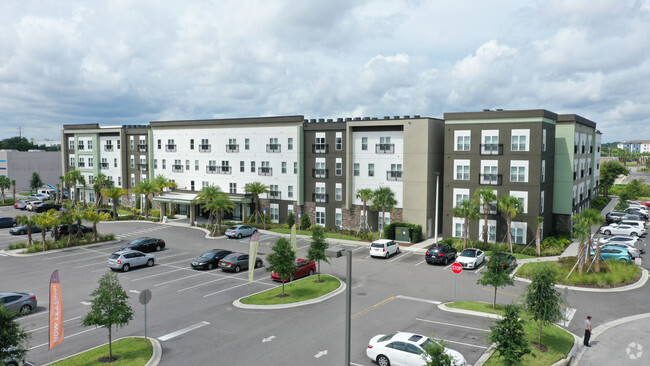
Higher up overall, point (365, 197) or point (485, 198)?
point (485, 198)

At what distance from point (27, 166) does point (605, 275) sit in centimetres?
11570

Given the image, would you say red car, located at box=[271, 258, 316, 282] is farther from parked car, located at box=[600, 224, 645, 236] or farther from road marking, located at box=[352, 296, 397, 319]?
parked car, located at box=[600, 224, 645, 236]

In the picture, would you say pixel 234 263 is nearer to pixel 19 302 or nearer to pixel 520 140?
pixel 19 302

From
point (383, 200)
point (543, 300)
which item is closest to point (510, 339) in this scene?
point (543, 300)

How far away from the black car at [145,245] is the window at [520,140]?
35256mm

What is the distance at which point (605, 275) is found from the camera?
108 ft

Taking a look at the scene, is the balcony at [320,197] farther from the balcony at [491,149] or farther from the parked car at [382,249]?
the balcony at [491,149]

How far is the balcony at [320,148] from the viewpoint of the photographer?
5606 cm

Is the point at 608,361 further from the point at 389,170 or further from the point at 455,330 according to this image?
the point at 389,170

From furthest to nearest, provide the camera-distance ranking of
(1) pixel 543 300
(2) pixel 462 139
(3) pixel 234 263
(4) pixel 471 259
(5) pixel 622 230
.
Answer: (5) pixel 622 230, (2) pixel 462 139, (4) pixel 471 259, (3) pixel 234 263, (1) pixel 543 300

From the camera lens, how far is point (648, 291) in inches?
1230

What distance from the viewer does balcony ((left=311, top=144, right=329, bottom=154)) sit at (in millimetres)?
56062

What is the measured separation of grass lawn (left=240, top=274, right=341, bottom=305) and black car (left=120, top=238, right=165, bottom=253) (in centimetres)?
1746

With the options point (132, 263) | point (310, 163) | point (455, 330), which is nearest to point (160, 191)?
point (310, 163)
